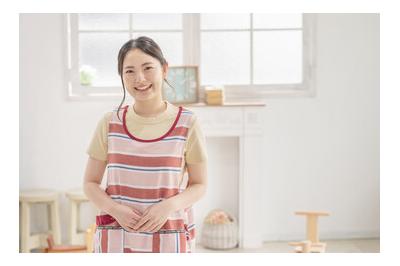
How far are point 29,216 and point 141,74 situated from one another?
86.3 inches

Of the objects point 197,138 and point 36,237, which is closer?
point 197,138

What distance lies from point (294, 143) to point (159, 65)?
221cm

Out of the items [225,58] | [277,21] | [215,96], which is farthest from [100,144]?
[277,21]

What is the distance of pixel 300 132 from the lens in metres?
3.38

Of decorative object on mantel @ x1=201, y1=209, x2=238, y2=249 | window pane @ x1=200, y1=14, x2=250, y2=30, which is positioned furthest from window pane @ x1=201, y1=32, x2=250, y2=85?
decorative object on mantel @ x1=201, y1=209, x2=238, y2=249

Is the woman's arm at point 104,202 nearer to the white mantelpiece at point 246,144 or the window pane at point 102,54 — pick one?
the white mantelpiece at point 246,144

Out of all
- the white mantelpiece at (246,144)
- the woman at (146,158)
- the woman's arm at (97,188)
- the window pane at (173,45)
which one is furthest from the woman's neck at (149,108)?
the window pane at (173,45)

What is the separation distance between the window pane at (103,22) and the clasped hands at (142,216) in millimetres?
2235

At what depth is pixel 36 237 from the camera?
3.25m

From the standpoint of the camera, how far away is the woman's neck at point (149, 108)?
1.25 metres

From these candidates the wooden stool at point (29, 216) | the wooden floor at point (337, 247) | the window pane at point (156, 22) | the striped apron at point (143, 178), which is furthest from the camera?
the window pane at point (156, 22)

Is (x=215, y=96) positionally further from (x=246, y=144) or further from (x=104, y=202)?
(x=104, y=202)
